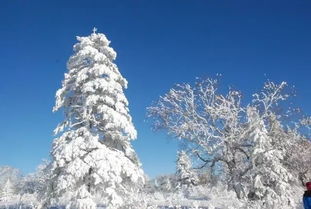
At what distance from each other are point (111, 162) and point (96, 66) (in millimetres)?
5442

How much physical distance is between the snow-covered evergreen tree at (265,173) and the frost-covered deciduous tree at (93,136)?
11.7m

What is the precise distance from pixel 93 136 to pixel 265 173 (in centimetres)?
1514

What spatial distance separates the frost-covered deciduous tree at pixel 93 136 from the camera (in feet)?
70.2

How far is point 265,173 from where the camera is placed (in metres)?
32.0

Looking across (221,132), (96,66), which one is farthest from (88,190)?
(221,132)

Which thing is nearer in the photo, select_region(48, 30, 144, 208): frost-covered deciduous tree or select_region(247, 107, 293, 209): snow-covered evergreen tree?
select_region(48, 30, 144, 208): frost-covered deciduous tree

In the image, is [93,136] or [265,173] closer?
[93,136]

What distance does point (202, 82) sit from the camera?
114 feet

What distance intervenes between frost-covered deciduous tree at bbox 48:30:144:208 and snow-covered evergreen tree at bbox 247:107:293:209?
11.7 meters

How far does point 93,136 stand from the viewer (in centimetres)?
2262

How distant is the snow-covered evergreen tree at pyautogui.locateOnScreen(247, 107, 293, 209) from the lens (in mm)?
31589

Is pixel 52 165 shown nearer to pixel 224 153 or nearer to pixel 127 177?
pixel 127 177

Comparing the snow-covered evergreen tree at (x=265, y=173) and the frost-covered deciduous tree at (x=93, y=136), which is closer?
the frost-covered deciduous tree at (x=93, y=136)

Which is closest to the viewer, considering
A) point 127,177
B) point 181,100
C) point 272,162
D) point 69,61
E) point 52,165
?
point 52,165
